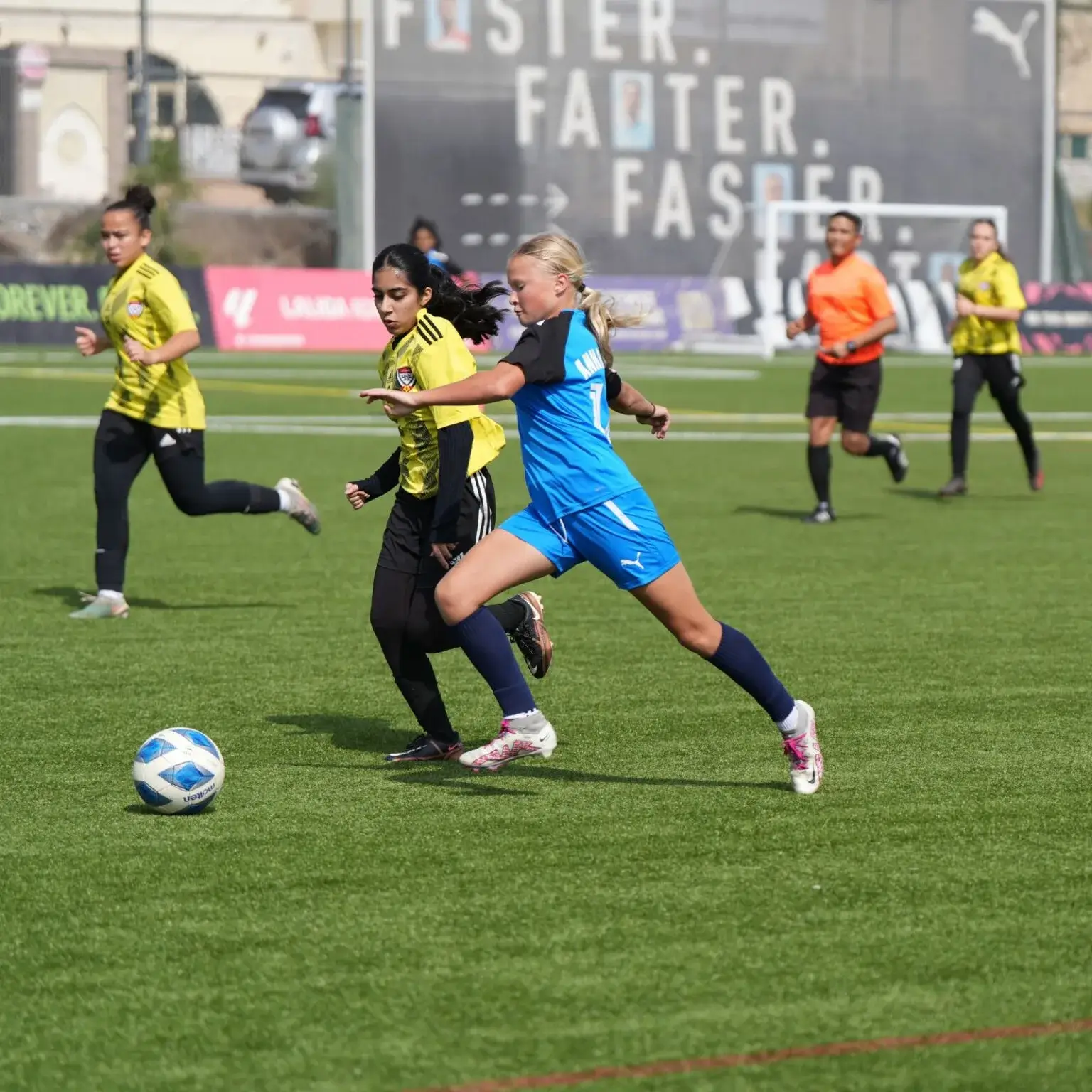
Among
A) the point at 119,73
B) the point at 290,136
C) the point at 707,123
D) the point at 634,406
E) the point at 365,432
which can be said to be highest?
the point at 119,73

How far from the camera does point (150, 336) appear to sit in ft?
34.7

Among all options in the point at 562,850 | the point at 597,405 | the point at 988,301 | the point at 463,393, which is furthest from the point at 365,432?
the point at 562,850

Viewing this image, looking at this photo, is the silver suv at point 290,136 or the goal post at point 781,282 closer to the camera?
the goal post at point 781,282

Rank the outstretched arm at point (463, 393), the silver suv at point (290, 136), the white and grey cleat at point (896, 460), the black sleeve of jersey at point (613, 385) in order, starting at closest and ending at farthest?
the outstretched arm at point (463, 393) → the black sleeve of jersey at point (613, 385) → the white and grey cleat at point (896, 460) → the silver suv at point (290, 136)

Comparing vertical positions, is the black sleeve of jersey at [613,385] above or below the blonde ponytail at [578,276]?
below

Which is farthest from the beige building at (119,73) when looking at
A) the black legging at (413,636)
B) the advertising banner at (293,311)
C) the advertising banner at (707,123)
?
the black legging at (413,636)

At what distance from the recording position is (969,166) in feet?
162

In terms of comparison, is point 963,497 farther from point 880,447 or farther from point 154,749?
point 154,749

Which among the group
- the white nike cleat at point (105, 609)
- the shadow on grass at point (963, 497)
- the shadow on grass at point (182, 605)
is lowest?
the shadow on grass at point (182, 605)

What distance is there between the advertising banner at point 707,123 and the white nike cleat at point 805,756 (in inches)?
1516

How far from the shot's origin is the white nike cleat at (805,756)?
6.48m

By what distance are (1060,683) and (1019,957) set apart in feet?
12.9

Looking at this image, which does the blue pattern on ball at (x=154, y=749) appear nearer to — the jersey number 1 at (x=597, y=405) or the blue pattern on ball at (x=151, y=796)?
the blue pattern on ball at (x=151, y=796)

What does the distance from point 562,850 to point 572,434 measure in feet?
4.26
